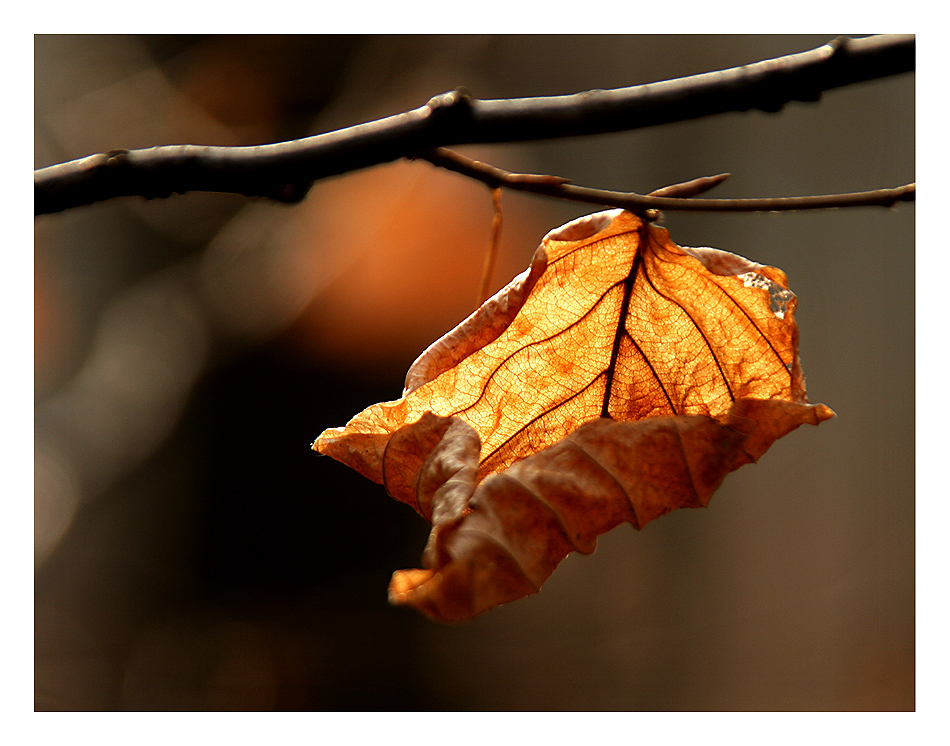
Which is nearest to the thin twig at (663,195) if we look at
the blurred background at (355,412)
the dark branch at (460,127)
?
the dark branch at (460,127)

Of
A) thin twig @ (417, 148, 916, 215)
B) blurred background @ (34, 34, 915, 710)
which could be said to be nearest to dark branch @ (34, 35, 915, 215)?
thin twig @ (417, 148, 916, 215)

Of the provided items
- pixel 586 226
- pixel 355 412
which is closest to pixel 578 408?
pixel 586 226

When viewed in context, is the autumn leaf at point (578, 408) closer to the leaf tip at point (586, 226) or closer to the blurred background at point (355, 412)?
the leaf tip at point (586, 226)

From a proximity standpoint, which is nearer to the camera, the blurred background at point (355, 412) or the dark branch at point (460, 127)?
the dark branch at point (460, 127)

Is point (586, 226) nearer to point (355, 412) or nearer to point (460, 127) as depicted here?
point (460, 127)

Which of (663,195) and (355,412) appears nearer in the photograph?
(663,195)
